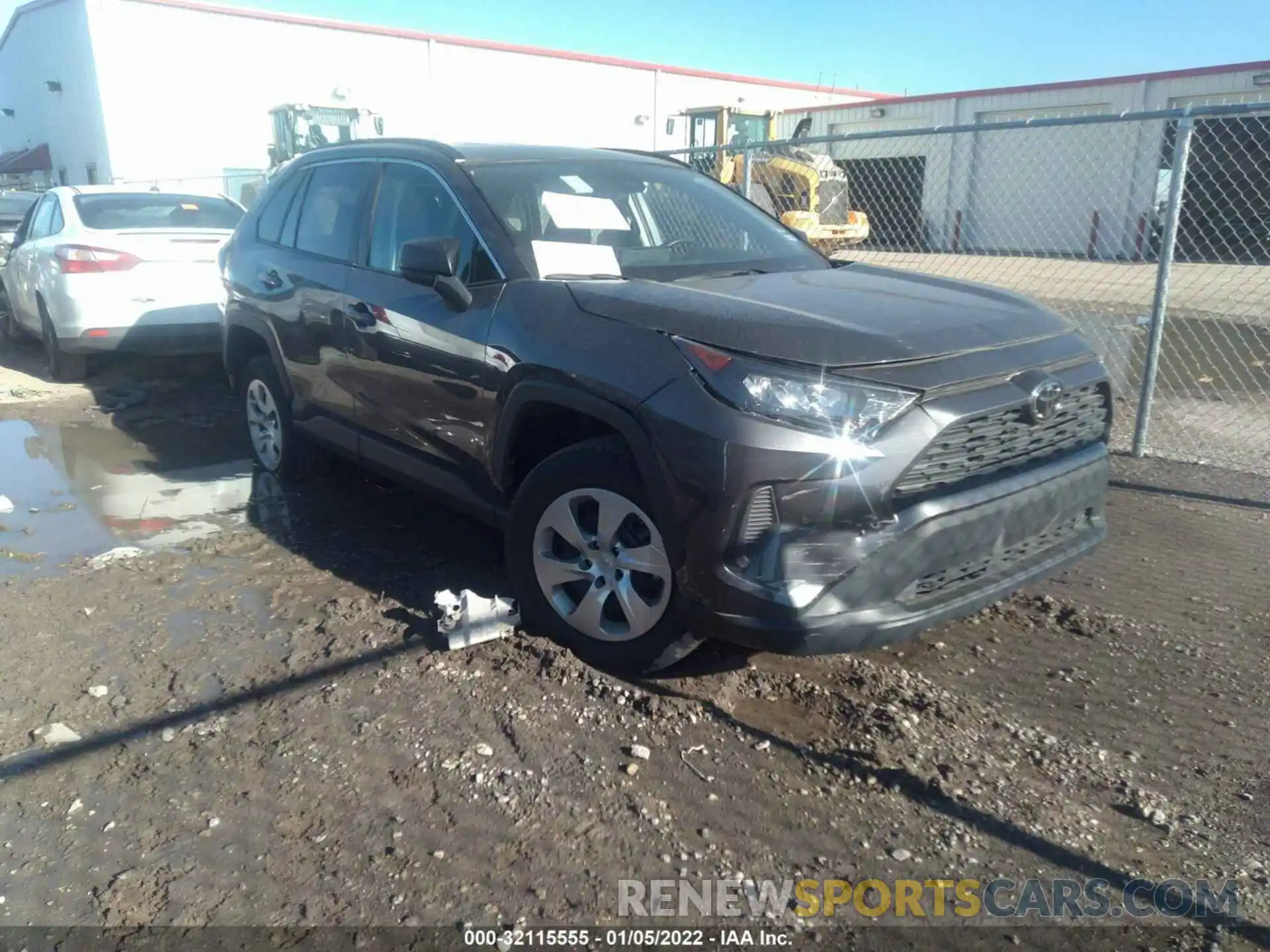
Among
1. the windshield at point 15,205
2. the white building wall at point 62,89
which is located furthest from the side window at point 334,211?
the white building wall at point 62,89

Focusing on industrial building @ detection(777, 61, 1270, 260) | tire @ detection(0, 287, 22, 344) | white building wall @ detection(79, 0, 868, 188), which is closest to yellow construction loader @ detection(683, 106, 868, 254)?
industrial building @ detection(777, 61, 1270, 260)

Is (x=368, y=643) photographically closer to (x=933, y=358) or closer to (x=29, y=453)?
(x=933, y=358)

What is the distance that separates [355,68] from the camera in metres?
31.3

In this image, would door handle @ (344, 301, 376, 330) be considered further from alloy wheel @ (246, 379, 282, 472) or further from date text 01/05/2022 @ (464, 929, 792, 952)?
date text 01/05/2022 @ (464, 929, 792, 952)

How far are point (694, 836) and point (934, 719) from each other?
3.27 ft

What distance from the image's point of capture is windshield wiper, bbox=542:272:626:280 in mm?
3549

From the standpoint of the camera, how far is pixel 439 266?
140 inches

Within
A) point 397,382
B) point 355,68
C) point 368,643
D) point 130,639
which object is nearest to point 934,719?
point 368,643

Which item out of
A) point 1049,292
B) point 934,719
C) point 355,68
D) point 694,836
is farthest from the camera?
point 355,68

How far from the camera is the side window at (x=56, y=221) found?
27.0ft

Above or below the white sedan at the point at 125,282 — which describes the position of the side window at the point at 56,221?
above

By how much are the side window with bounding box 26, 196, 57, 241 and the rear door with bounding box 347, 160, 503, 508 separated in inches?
233

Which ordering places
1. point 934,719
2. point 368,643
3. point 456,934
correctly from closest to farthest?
point 456,934 → point 934,719 → point 368,643

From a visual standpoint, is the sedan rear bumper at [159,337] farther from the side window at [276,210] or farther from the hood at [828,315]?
the hood at [828,315]
